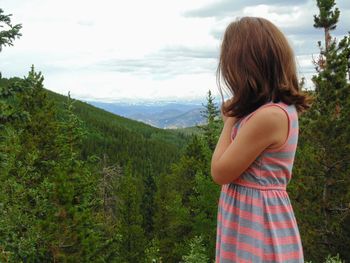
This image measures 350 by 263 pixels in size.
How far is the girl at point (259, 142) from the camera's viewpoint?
8.19 ft

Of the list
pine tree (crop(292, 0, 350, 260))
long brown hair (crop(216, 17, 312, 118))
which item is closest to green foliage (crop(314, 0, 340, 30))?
pine tree (crop(292, 0, 350, 260))

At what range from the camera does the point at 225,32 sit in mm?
2713

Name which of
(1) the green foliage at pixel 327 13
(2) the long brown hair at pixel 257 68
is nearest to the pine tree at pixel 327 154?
(1) the green foliage at pixel 327 13

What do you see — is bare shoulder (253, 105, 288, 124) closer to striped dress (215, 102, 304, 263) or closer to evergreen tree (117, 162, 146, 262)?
striped dress (215, 102, 304, 263)

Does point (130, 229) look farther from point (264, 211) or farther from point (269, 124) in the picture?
point (269, 124)

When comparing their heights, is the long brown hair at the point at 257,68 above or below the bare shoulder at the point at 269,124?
above

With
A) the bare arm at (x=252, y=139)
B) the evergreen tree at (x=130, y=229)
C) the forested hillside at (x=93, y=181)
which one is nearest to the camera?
the bare arm at (x=252, y=139)

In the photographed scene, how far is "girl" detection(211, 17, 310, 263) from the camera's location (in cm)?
250

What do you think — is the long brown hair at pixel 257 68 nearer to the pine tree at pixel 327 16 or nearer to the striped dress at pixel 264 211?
the striped dress at pixel 264 211

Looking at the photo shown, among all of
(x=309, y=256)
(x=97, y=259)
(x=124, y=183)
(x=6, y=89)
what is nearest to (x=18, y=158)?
(x=97, y=259)

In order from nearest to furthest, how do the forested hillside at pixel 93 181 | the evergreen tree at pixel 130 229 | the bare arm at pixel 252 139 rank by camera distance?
1. the bare arm at pixel 252 139
2. the forested hillside at pixel 93 181
3. the evergreen tree at pixel 130 229

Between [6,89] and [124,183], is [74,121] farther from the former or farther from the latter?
[124,183]

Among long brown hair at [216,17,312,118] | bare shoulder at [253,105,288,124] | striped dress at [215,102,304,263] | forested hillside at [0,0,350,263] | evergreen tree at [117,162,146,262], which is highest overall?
long brown hair at [216,17,312,118]

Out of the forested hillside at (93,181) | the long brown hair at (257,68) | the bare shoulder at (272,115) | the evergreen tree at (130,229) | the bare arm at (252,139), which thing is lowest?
the evergreen tree at (130,229)
